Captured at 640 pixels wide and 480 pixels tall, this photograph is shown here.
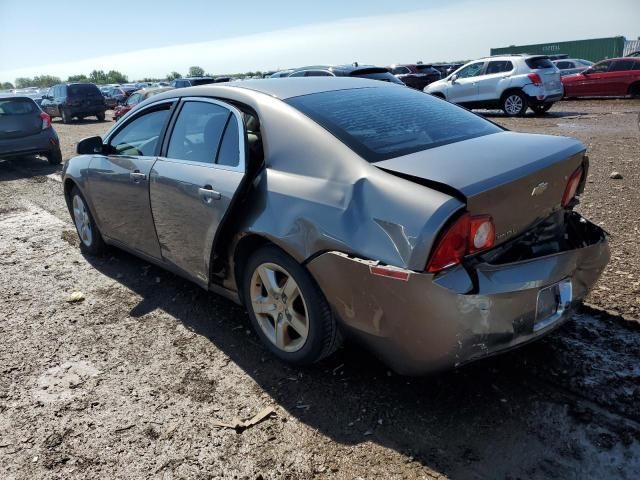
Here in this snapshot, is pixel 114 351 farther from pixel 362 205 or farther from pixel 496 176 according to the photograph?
pixel 496 176

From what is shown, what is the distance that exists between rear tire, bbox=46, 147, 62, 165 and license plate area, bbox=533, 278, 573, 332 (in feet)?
38.3

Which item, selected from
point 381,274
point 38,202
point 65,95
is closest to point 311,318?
point 381,274

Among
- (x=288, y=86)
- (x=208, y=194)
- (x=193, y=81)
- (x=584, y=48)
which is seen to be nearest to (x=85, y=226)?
(x=208, y=194)

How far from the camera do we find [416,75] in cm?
2305

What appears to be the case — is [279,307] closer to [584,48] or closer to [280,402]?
[280,402]

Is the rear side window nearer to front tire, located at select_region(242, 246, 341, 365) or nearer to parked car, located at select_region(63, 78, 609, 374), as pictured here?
parked car, located at select_region(63, 78, 609, 374)

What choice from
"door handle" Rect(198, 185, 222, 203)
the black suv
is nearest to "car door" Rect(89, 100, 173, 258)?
"door handle" Rect(198, 185, 222, 203)

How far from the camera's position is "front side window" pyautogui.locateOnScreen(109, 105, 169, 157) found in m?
4.00

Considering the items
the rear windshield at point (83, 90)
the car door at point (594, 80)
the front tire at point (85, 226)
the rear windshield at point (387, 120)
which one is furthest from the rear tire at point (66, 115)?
the rear windshield at point (387, 120)

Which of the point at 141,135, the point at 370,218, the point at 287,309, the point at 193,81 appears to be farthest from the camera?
the point at 193,81

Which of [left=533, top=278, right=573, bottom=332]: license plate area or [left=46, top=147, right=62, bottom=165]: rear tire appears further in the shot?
[left=46, top=147, right=62, bottom=165]: rear tire

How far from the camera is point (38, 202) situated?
26.4 ft

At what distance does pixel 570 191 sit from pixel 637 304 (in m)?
1.18

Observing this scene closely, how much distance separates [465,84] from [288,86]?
14.6 meters
